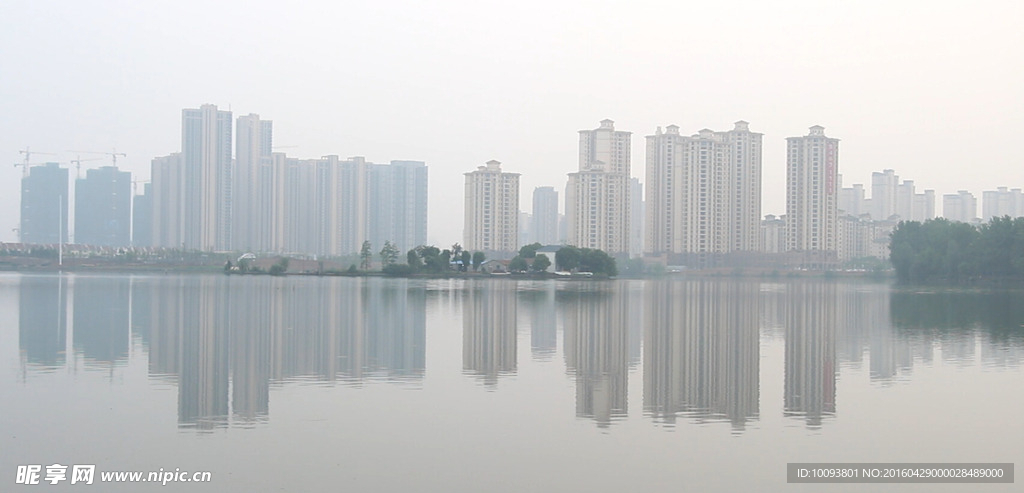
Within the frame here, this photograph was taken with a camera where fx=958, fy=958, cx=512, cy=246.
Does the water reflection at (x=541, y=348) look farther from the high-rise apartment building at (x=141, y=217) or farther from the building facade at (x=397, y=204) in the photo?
the high-rise apartment building at (x=141, y=217)

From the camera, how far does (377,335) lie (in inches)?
527

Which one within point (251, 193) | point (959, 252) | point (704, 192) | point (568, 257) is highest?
point (251, 193)

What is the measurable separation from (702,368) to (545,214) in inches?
3806

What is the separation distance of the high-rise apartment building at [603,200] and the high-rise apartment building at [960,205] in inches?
1922

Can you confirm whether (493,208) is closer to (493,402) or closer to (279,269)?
(279,269)

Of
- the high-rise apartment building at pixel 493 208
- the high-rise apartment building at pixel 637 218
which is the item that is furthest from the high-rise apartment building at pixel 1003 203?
the high-rise apartment building at pixel 493 208

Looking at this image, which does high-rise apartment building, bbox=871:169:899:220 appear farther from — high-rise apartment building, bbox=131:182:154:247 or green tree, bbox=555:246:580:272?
high-rise apartment building, bbox=131:182:154:247

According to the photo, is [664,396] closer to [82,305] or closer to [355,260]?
[82,305]

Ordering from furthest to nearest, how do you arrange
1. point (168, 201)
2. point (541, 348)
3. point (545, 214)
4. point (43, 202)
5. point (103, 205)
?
1. point (545, 214)
2. point (103, 205)
3. point (43, 202)
4. point (168, 201)
5. point (541, 348)

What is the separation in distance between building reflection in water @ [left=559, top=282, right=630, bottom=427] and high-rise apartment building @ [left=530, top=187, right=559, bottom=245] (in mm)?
85566

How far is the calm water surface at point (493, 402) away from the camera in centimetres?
560

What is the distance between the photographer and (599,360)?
35.7 feet

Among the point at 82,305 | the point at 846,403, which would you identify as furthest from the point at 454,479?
the point at 82,305

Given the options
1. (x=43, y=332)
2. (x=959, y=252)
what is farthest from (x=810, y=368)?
(x=959, y=252)
